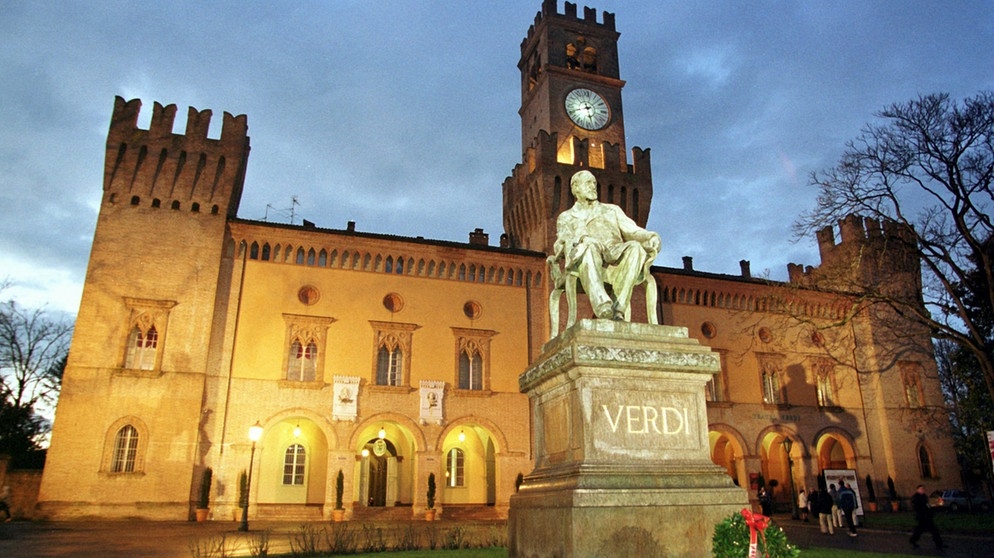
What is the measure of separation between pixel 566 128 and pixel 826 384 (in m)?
20.4

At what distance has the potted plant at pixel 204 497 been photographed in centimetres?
2459

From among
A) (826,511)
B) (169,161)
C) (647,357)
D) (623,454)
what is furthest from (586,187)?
(169,161)

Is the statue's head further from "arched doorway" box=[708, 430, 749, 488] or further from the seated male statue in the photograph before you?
"arched doorway" box=[708, 430, 749, 488]

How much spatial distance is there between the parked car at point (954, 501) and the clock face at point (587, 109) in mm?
26764

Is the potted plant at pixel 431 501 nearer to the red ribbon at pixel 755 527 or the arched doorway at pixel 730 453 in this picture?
the arched doorway at pixel 730 453

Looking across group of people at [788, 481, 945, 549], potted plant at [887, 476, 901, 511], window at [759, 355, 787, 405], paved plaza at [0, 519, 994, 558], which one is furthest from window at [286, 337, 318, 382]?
potted plant at [887, 476, 901, 511]

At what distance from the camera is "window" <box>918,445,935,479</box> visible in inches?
1406

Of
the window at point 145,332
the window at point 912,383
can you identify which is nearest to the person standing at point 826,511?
the window at point 912,383

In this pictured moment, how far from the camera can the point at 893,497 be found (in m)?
34.4

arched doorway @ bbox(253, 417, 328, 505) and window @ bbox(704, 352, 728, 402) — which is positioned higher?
window @ bbox(704, 352, 728, 402)

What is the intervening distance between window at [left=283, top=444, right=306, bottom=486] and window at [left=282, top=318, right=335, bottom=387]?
344 cm

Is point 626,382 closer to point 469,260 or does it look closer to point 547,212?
point 469,260

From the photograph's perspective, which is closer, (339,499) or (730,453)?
(339,499)

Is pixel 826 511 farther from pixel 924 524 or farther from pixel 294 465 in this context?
pixel 294 465
